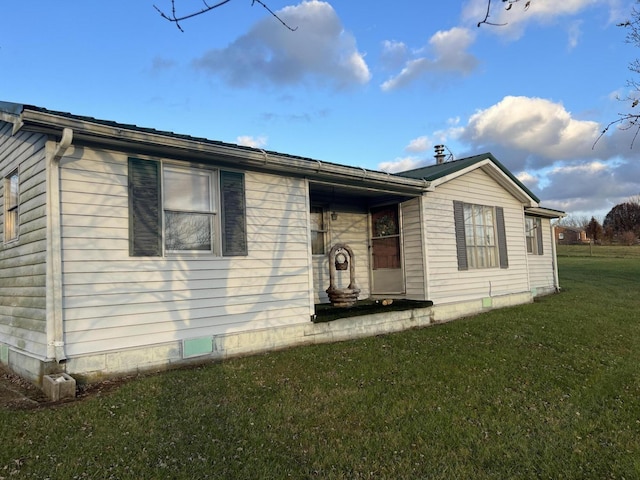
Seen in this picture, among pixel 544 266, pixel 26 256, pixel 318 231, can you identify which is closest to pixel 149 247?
pixel 26 256

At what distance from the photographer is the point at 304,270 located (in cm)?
777

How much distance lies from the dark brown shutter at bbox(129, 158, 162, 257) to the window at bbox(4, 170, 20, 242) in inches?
74.7

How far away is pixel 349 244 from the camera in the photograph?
10719mm

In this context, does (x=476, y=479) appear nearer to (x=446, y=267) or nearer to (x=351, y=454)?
(x=351, y=454)

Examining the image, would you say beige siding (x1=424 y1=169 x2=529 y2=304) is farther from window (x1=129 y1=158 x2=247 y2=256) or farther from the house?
window (x1=129 y1=158 x2=247 y2=256)

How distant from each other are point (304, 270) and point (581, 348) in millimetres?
4636

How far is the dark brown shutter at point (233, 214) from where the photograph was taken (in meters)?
6.73

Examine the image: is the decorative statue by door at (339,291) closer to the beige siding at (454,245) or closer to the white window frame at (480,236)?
the beige siding at (454,245)

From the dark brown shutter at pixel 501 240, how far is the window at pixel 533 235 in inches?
145

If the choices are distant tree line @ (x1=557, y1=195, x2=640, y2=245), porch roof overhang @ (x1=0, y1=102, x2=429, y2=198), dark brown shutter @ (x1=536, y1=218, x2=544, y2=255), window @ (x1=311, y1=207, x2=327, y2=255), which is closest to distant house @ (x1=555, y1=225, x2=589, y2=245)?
distant tree line @ (x1=557, y1=195, x2=640, y2=245)

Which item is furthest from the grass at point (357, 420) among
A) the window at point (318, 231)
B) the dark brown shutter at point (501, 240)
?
the dark brown shutter at point (501, 240)

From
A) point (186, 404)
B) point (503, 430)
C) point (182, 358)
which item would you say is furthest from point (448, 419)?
point (182, 358)

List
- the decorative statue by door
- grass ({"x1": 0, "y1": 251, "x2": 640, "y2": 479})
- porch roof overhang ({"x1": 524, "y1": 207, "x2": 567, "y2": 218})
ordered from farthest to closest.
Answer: porch roof overhang ({"x1": 524, "y1": 207, "x2": 567, "y2": 218}) → the decorative statue by door → grass ({"x1": 0, "y1": 251, "x2": 640, "y2": 479})

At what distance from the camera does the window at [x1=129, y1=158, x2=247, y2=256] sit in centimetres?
591
